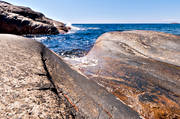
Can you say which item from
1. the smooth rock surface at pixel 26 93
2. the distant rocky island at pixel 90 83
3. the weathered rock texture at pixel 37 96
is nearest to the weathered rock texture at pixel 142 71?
the distant rocky island at pixel 90 83

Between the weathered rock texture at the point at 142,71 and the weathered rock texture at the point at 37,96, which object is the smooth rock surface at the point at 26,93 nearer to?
the weathered rock texture at the point at 37,96

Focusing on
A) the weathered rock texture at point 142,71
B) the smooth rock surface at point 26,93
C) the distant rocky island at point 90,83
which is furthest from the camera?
the weathered rock texture at point 142,71

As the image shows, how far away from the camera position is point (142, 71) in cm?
292

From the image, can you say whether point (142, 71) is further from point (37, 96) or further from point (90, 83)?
point (37, 96)

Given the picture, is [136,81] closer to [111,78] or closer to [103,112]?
[111,78]

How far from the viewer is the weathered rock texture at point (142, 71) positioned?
1.84 m

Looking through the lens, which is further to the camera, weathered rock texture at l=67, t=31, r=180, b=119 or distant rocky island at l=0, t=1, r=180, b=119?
weathered rock texture at l=67, t=31, r=180, b=119

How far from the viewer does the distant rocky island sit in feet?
3.12

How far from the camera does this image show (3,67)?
1.16 metres

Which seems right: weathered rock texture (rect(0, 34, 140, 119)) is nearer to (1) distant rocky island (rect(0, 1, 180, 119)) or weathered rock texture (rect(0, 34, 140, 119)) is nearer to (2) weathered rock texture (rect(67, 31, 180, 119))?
(1) distant rocky island (rect(0, 1, 180, 119))

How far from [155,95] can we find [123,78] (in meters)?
0.74

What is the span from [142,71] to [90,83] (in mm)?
1767

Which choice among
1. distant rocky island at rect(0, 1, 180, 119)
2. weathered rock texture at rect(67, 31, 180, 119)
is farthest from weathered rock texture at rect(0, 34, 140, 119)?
weathered rock texture at rect(67, 31, 180, 119)

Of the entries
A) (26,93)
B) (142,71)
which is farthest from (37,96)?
(142,71)
